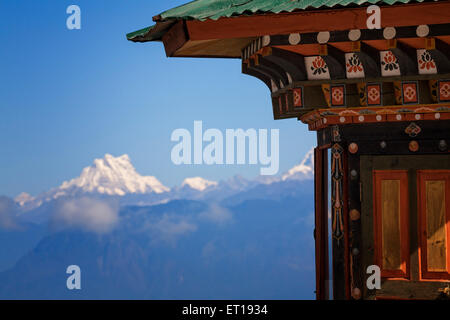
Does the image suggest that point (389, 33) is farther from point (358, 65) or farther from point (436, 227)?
point (436, 227)

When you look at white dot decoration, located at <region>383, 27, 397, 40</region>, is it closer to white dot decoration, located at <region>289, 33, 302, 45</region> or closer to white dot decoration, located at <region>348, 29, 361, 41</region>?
white dot decoration, located at <region>348, 29, 361, 41</region>

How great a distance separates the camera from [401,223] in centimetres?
752

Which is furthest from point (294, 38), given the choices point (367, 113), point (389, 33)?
point (367, 113)

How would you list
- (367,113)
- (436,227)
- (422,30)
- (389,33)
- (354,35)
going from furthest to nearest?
(367,113) < (436,227) < (354,35) < (389,33) < (422,30)

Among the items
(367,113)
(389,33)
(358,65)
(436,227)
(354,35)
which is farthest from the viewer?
(367,113)

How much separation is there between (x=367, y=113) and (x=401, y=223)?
3.65 ft

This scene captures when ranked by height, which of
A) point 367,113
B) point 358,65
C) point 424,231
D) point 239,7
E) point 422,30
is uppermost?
point 239,7

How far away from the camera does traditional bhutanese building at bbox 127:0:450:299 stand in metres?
6.95

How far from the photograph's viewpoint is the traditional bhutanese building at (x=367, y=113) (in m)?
6.95

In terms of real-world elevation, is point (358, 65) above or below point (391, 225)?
above

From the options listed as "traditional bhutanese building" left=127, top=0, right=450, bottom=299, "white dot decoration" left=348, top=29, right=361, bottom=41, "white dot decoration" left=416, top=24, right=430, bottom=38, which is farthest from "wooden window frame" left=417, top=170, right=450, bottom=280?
"white dot decoration" left=348, top=29, right=361, bottom=41

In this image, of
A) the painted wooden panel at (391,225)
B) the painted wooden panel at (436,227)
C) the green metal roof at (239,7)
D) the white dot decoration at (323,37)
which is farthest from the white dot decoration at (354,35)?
the painted wooden panel at (436,227)

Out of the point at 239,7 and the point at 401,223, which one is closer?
the point at 239,7
